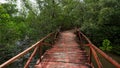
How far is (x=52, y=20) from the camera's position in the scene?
17.0 m

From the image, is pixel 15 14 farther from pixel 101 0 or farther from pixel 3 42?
pixel 101 0

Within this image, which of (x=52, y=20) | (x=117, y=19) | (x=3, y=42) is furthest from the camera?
(x=52, y=20)

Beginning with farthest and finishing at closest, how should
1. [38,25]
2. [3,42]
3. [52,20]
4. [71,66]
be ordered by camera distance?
[52,20] → [38,25] → [3,42] → [71,66]

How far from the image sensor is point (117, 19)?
47.4ft

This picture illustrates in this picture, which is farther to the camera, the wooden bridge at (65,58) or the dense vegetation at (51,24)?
the dense vegetation at (51,24)

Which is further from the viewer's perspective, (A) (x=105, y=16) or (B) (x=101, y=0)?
(B) (x=101, y=0)

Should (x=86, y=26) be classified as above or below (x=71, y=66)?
above

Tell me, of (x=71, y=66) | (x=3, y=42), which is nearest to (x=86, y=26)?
(x=3, y=42)

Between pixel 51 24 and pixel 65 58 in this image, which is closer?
pixel 65 58

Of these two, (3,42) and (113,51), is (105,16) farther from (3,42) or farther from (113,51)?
(3,42)

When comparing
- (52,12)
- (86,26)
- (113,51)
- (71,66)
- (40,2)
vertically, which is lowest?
(113,51)

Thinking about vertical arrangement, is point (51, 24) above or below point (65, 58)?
above

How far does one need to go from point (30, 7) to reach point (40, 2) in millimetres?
1209

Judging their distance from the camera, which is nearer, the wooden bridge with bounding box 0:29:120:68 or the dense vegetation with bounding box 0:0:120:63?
the wooden bridge with bounding box 0:29:120:68
